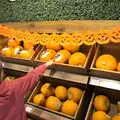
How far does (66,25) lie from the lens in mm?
2432

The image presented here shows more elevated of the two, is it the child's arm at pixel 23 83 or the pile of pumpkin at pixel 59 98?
the child's arm at pixel 23 83

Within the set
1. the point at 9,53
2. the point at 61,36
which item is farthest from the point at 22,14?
the point at 61,36

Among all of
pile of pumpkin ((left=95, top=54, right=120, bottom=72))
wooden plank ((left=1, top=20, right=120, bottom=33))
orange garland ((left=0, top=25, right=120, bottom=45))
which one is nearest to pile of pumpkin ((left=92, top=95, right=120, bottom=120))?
pile of pumpkin ((left=95, top=54, right=120, bottom=72))

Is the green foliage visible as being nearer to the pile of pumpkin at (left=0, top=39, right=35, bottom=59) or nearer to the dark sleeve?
the pile of pumpkin at (left=0, top=39, right=35, bottom=59)

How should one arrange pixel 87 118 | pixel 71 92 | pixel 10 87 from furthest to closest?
1. pixel 71 92
2. pixel 87 118
3. pixel 10 87

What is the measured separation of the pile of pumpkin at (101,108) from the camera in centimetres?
209

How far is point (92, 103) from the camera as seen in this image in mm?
2248

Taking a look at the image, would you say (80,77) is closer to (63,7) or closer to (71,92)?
(71,92)

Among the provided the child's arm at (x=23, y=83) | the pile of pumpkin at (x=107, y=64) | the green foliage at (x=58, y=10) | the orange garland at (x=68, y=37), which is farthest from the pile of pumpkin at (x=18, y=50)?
the pile of pumpkin at (x=107, y=64)

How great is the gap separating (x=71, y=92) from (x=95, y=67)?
1.25 ft

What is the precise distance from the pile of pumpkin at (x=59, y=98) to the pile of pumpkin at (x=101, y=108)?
185 millimetres

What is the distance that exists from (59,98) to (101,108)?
0.48 meters

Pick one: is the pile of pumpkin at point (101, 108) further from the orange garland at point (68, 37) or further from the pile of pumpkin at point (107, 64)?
the orange garland at point (68, 37)

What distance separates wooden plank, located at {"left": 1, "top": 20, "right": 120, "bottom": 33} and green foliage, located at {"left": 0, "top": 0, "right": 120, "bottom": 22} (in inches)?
3.7
